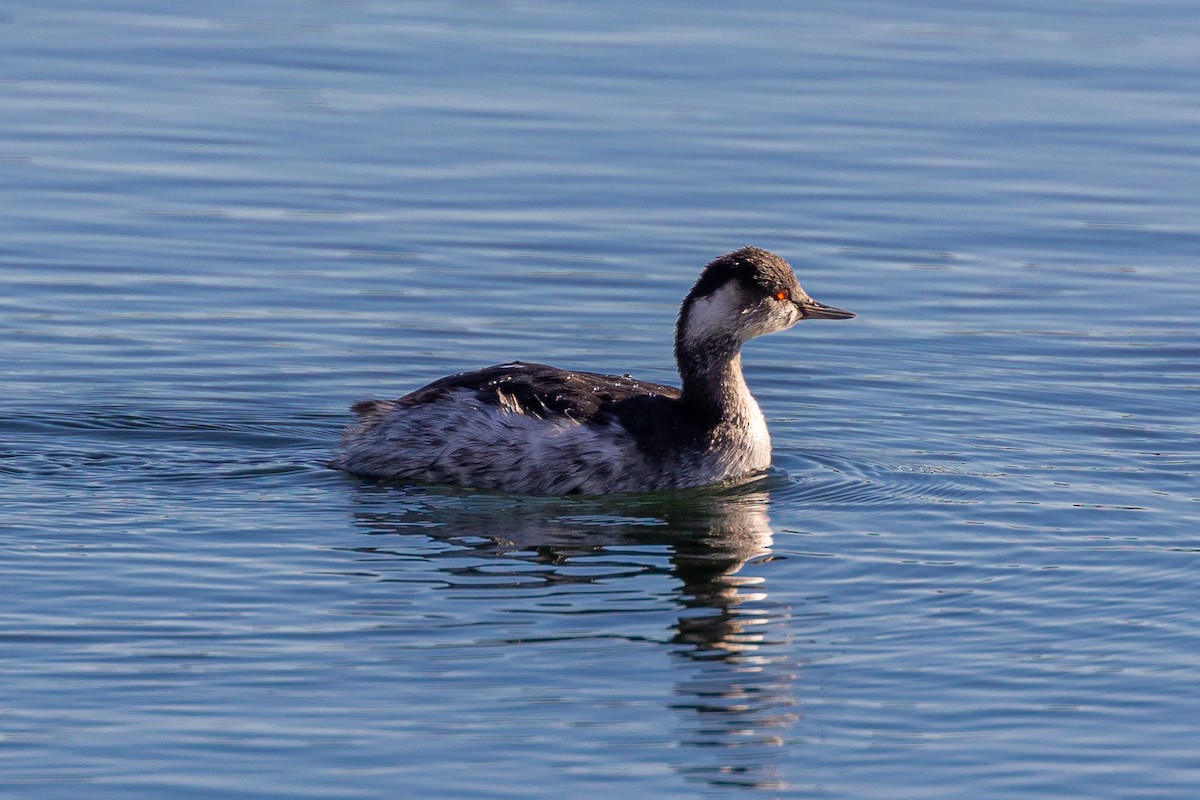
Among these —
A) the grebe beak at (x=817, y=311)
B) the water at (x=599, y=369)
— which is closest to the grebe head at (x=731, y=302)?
the grebe beak at (x=817, y=311)

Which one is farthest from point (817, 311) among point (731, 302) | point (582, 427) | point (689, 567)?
point (689, 567)

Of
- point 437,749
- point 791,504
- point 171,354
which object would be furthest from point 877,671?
point 171,354

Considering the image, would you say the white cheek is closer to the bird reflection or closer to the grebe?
the grebe

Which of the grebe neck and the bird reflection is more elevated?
the grebe neck

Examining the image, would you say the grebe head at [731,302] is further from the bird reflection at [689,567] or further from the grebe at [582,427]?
the bird reflection at [689,567]

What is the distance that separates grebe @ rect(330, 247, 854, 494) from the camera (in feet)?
39.3

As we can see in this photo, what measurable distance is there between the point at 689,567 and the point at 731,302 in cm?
249

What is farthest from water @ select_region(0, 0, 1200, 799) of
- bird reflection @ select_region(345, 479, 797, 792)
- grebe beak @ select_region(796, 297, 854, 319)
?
grebe beak @ select_region(796, 297, 854, 319)

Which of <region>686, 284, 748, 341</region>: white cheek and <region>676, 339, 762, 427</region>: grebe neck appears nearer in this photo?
<region>676, 339, 762, 427</region>: grebe neck

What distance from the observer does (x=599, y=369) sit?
48.7 ft

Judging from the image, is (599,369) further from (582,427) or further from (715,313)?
(582,427)

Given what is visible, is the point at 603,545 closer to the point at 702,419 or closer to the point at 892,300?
the point at 702,419

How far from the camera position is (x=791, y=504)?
12.0m

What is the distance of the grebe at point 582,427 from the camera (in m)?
12.0
